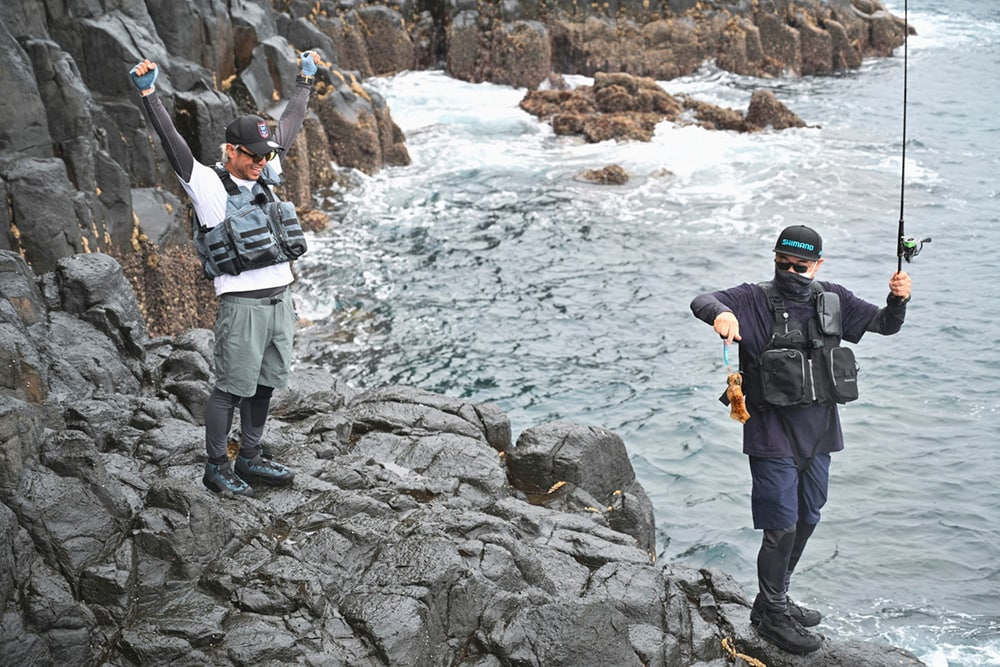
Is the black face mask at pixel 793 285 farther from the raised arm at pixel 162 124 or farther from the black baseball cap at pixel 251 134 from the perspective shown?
the raised arm at pixel 162 124

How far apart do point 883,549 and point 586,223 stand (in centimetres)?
1192

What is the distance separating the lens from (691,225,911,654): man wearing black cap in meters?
6.08

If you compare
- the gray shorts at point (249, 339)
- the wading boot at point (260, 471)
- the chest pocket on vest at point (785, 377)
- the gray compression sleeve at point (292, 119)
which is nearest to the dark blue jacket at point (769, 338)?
the chest pocket on vest at point (785, 377)

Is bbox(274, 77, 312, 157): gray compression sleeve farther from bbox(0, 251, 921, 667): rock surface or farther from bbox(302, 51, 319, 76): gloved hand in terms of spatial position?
bbox(0, 251, 921, 667): rock surface

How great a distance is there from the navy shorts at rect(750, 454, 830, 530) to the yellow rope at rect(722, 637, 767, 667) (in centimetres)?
94

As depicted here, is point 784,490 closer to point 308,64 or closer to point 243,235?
point 243,235

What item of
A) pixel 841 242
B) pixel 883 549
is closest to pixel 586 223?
pixel 841 242

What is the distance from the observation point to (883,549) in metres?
10.5

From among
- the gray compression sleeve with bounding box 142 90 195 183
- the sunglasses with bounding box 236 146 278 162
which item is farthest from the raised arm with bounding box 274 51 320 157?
the gray compression sleeve with bounding box 142 90 195 183

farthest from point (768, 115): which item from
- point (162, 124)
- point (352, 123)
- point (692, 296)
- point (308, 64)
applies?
point (162, 124)

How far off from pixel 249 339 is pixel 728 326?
3.06 m

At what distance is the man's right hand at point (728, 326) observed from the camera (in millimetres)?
5832

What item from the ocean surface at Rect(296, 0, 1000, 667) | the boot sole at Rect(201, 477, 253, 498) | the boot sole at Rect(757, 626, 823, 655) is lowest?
the ocean surface at Rect(296, 0, 1000, 667)

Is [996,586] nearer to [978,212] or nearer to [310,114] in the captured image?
[978,212]
